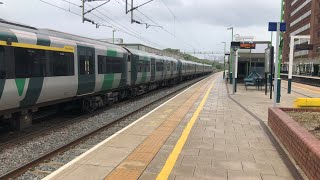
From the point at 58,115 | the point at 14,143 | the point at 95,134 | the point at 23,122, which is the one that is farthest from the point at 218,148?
the point at 58,115

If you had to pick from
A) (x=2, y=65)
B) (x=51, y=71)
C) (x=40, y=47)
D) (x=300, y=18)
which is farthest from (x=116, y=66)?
(x=300, y=18)

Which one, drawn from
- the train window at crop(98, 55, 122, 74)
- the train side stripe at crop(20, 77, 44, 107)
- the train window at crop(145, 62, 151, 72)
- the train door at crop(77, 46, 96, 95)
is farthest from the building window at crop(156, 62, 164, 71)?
the train side stripe at crop(20, 77, 44, 107)

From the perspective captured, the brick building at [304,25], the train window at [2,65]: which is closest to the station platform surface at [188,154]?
the train window at [2,65]

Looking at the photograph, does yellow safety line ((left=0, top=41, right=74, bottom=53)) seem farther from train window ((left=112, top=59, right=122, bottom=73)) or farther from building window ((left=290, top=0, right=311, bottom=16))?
building window ((left=290, top=0, right=311, bottom=16))

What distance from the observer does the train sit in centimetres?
855

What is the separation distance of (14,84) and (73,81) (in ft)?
10.6

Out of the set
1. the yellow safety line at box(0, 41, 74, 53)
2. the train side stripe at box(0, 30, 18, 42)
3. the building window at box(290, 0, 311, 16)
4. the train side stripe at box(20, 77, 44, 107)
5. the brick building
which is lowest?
the train side stripe at box(20, 77, 44, 107)

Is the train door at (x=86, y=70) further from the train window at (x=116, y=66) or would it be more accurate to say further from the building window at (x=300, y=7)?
the building window at (x=300, y=7)

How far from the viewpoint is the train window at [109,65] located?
1433 centimetres

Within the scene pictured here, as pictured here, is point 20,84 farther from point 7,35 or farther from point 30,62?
point 7,35

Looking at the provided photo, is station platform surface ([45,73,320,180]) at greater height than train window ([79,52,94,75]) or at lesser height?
lesser

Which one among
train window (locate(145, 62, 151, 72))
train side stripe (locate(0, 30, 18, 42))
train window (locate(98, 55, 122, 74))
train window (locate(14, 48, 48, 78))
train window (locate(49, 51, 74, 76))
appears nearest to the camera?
train side stripe (locate(0, 30, 18, 42))

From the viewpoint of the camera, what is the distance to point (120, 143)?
25.9 feet

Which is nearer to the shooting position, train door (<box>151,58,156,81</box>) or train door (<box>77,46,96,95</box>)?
train door (<box>77,46,96,95</box>)
